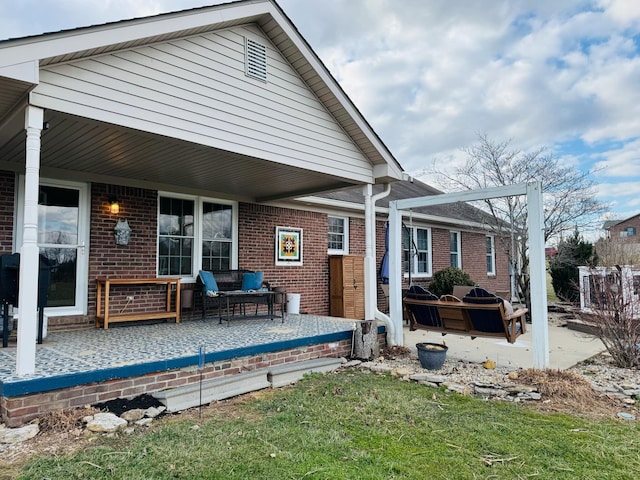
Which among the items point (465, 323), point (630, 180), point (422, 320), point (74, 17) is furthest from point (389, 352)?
point (630, 180)

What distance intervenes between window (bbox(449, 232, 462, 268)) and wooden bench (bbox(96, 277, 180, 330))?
950cm

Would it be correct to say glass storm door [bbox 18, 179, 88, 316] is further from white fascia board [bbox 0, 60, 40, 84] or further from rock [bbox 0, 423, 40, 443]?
rock [bbox 0, 423, 40, 443]

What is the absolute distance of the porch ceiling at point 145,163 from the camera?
455 cm

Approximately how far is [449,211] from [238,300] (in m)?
9.07

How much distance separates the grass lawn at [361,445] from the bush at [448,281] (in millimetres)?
7029

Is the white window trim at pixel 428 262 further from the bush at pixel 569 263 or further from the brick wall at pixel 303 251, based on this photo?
the bush at pixel 569 263

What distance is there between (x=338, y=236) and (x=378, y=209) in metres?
1.25

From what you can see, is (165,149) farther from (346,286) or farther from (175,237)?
(346,286)

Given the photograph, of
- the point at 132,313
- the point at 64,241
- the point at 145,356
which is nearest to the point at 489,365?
the point at 145,356

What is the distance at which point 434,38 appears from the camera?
33.6 ft

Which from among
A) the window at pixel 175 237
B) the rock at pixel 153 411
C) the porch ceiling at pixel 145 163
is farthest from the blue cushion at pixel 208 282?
the rock at pixel 153 411

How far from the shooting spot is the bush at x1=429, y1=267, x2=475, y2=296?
10992 millimetres

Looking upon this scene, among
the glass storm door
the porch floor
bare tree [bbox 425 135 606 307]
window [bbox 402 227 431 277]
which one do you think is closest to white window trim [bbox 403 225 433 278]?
window [bbox 402 227 431 277]

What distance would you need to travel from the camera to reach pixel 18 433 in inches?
121
